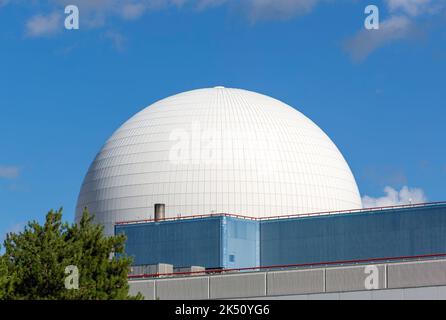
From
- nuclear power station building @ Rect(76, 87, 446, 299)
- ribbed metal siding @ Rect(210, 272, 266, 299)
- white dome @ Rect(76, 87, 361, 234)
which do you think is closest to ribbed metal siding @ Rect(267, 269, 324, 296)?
ribbed metal siding @ Rect(210, 272, 266, 299)

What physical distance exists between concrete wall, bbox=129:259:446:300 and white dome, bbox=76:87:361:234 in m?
27.3

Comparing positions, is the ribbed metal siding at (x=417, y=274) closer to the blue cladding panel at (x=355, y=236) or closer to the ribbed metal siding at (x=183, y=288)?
the ribbed metal siding at (x=183, y=288)

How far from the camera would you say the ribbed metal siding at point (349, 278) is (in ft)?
156

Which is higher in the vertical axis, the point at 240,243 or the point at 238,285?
the point at 240,243

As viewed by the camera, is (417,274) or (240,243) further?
(240,243)

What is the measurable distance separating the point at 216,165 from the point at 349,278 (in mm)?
34340

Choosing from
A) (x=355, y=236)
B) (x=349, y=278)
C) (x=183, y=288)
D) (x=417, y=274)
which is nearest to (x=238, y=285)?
(x=183, y=288)

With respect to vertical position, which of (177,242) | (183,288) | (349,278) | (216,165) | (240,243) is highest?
(216,165)

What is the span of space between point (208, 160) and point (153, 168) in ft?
14.3

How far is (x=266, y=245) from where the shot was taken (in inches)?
3024

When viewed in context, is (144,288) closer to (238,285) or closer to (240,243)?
(238,285)

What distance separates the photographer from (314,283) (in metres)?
49.0

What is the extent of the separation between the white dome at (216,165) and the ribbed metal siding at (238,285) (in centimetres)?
2849

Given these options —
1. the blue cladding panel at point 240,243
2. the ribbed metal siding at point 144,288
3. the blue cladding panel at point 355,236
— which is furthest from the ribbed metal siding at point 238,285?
the blue cladding panel at point 355,236
